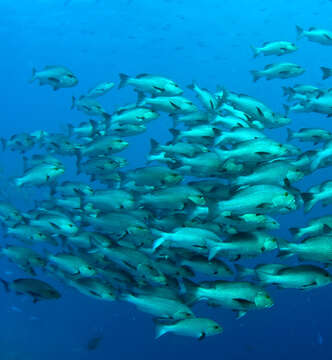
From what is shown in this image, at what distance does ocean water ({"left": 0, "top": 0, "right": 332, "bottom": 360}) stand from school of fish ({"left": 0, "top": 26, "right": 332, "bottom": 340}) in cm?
484

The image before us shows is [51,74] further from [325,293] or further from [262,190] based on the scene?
[325,293]

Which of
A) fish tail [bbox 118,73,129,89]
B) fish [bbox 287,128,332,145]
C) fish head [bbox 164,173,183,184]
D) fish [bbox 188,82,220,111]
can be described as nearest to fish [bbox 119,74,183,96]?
fish [bbox 188,82,220,111]

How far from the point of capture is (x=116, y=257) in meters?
5.20

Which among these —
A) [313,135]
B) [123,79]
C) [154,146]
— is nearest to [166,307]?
[154,146]

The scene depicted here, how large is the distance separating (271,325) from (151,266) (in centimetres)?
1039

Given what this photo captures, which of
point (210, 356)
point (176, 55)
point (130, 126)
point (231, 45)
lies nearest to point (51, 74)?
point (130, 126)

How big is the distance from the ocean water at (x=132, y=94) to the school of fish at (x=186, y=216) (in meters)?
4.84

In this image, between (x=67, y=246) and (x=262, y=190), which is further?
(x=67, y=246)

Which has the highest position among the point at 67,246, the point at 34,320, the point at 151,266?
the point at 151,266

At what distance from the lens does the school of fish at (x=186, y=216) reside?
178 inches

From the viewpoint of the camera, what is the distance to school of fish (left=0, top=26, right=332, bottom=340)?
453 centimetres

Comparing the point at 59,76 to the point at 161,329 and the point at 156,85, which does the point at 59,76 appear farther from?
the point at 161,329

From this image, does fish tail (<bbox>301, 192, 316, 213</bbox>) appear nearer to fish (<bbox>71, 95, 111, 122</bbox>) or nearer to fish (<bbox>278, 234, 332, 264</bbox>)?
fish (<bbox>278, 234, 332, 264</bbox>)

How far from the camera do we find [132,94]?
247 ft
